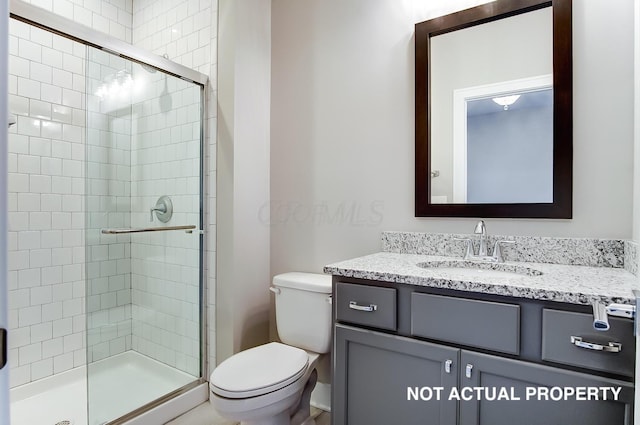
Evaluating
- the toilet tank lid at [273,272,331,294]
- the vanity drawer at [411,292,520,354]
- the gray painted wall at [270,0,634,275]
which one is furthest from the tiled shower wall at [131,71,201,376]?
the vanity drawer at [411,292,520,354]

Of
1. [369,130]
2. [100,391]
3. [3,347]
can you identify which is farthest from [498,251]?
[100,391]

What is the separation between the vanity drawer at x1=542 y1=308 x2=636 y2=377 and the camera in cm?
94

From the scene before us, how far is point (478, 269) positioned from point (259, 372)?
104cm

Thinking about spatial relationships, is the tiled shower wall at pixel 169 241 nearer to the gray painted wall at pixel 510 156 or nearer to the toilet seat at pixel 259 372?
the toilet seat at pixel 259 372

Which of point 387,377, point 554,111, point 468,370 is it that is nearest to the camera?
point 468,370

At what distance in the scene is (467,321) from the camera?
1156 mm

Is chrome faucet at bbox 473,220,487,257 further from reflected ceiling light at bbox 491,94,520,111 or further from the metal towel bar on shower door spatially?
the metal towel bar on shower door

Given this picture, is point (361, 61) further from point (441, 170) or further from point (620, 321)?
point (620, 321)

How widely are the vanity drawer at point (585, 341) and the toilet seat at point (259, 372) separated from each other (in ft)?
3.14

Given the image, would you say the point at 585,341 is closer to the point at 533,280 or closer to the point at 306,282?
the point at 533,280

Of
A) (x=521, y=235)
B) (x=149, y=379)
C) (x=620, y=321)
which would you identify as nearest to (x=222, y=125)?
(x=149, y=379)

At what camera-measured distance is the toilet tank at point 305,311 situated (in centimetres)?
175

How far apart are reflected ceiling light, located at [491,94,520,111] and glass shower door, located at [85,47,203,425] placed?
63.1 inches

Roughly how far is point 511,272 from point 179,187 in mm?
1771
